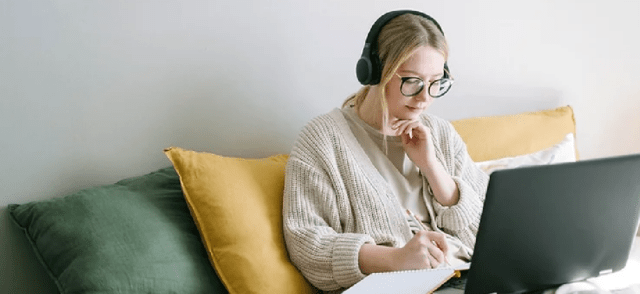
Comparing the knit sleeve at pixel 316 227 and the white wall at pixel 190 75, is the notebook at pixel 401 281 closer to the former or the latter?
the knit sleeve at pixel 316 227

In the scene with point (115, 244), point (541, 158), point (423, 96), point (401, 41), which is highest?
point (401, 41)

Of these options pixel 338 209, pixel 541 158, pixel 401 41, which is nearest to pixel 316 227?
pixel 338 209

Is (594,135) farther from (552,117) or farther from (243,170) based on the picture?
(243,170)

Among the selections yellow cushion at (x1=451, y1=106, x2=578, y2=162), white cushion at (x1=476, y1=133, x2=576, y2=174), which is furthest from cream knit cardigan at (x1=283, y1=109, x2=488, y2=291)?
yellow cushion at (x1=451, y1=106, x2=578, y2=162)

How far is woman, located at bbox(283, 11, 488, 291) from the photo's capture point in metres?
1.51

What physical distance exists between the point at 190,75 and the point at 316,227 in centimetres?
52

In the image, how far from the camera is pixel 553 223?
1.19 m

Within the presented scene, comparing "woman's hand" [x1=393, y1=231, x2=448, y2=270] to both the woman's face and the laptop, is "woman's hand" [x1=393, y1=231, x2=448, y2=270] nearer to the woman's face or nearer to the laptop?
the laptop

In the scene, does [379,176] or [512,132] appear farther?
[512,132]

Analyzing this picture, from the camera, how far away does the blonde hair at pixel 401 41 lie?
62.8 inches

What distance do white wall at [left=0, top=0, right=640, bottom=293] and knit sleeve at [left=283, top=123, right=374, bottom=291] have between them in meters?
0.33

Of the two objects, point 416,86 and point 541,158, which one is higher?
point 416,86

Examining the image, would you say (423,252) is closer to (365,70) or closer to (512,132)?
(365,70)

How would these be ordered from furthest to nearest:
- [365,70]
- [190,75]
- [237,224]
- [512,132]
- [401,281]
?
1. [512,132]
2. [190,75]
3. [365,70]
4. [237,224]
5. [401,281]
